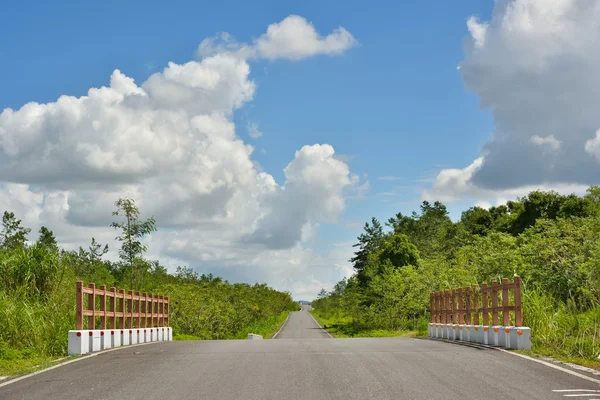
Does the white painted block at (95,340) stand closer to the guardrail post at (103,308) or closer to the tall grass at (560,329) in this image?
the guardrail post at (103,308)

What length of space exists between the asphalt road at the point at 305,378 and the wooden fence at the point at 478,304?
2.13 metres

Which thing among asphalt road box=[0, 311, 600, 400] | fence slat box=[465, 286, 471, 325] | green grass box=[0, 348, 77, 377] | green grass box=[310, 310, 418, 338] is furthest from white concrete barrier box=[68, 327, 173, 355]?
green grass box=[310, 310, 418, 338]

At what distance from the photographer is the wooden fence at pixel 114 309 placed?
1742 cm

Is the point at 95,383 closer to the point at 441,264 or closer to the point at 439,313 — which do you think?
the point at 439,313

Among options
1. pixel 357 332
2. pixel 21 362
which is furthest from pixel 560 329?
pixel 357 332

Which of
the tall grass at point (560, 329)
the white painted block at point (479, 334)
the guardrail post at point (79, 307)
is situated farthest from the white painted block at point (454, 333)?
the guardrail post at point (79, 307)

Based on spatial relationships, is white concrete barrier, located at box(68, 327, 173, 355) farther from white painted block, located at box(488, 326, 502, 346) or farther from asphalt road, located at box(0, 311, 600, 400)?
white painted block, located at box(488, 326, 502, 346)

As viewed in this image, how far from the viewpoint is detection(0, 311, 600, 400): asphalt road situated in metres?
9.58

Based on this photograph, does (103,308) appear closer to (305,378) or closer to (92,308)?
(92,308)

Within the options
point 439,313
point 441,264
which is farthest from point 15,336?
point 441,264

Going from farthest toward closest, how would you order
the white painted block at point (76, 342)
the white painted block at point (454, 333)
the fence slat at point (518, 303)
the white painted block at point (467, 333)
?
1. the white painted block at point (454, 333)
2. the white painted block at point (467, 333)
3. the fence slat at point (518, 303)
4. the white painted block at point (76, 342)

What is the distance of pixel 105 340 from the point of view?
18156 mm

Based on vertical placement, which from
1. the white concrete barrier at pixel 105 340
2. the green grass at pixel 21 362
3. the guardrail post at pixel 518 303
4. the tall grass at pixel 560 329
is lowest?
the green grass at pixel 21 362

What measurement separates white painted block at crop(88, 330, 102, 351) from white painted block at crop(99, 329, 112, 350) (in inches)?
7.8
